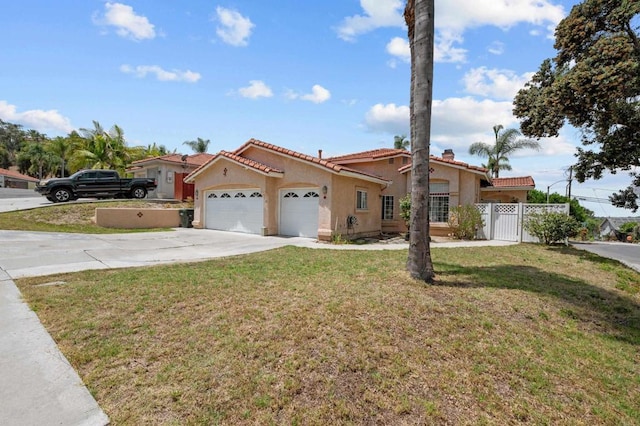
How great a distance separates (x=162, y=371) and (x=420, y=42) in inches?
281

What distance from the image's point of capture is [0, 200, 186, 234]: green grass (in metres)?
15.9

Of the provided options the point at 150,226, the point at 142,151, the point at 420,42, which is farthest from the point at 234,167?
the point at 142,151

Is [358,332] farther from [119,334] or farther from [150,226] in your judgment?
[150,226]

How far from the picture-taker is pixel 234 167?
17.5 m

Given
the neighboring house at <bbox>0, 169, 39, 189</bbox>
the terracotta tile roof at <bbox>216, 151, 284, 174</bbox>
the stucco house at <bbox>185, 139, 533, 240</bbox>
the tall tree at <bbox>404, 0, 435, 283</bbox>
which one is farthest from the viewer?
the neighboring house at <bbox>0, 169, 39, 189</bbox>

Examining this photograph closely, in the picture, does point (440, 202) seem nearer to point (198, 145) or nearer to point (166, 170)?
point (166, 170)

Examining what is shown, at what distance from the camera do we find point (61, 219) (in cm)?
1791

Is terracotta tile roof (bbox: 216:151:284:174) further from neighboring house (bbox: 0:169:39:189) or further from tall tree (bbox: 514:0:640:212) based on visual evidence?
neighboring house (bbox: 0:169:39:189)

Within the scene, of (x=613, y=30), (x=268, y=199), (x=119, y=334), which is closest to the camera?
(x=119, y=334)

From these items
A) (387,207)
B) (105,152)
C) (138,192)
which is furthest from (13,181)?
(387,207)

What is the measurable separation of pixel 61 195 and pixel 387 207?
20999 mm

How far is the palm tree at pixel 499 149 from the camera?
31.2 m

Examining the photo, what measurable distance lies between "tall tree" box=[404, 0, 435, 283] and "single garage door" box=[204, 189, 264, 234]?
1064cm

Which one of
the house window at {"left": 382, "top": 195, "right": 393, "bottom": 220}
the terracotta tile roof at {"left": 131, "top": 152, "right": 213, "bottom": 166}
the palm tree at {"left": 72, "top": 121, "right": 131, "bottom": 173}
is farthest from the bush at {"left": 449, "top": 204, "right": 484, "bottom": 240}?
the palm tree at {"left": 72, "top": 121, "right": 131, "bottom": 173}
